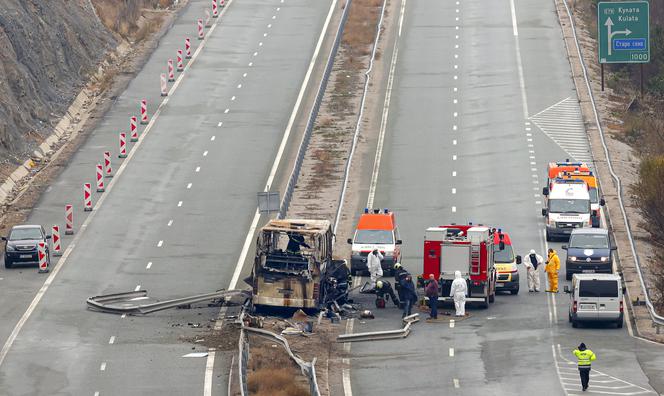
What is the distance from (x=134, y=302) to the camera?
145 ft

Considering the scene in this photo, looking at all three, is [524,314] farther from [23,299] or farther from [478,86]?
[478,86]

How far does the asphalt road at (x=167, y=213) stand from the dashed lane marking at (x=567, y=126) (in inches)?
464

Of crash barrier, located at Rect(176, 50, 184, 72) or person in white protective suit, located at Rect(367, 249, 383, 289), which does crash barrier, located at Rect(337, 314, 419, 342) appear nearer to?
person in white protective suit, located at Rect(367, 249, 383, 289)

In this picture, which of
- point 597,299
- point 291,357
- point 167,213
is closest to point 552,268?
point 597,299

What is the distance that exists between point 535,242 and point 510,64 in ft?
103

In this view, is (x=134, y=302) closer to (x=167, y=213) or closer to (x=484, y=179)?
(x=167, y=213)

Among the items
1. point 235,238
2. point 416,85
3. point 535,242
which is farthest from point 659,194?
point 416,85

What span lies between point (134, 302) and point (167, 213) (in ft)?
40.9

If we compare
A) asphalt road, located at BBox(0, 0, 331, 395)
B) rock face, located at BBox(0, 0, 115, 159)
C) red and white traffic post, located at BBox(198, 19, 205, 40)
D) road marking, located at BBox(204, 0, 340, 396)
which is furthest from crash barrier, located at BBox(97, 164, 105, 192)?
red and white traffic post, located at BBox(198, 19, 205, 40)

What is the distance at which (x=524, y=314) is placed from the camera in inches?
1678

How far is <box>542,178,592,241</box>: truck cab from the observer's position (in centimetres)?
5344

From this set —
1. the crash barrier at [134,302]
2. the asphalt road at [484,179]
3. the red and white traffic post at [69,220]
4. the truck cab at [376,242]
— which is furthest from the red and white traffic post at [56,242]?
the asphalt road at [484,179]

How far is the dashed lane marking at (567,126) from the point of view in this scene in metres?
66.5

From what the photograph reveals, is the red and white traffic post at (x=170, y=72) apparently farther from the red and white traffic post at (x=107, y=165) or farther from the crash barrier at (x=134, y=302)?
the crash barrier at (x=134, y=302)
